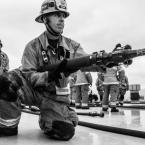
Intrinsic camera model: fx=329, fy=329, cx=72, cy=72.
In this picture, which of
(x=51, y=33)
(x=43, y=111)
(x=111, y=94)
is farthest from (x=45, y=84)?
(x=111, y=94)

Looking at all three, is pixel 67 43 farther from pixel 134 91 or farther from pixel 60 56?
pixel 134 91

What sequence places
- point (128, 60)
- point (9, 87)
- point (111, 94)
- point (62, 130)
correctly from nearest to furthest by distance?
1. point (128, 60)
2. point (62, 130)
3. point (9, 87)
4. point (111, 94)

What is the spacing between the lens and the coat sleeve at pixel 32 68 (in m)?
3.20

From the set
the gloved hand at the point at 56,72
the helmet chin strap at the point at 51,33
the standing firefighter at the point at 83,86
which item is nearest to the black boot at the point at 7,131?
the gloved hand at the point at 56,72

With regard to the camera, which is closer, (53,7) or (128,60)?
(128,60)

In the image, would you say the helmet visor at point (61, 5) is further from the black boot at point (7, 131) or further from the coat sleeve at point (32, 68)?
the black boot at point (7, 131)

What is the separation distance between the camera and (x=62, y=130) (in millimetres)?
3336

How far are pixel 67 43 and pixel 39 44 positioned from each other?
0.37m

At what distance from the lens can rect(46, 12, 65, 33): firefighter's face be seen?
3.66 meters

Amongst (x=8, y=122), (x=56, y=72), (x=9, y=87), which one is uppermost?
(x=56, y=72)

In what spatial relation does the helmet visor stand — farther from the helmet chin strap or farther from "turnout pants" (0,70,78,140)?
"turnout pants" (0,70,78,140)

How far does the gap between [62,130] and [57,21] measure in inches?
47.6

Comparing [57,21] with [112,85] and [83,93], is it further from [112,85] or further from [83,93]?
[83,93]

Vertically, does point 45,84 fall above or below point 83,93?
above
